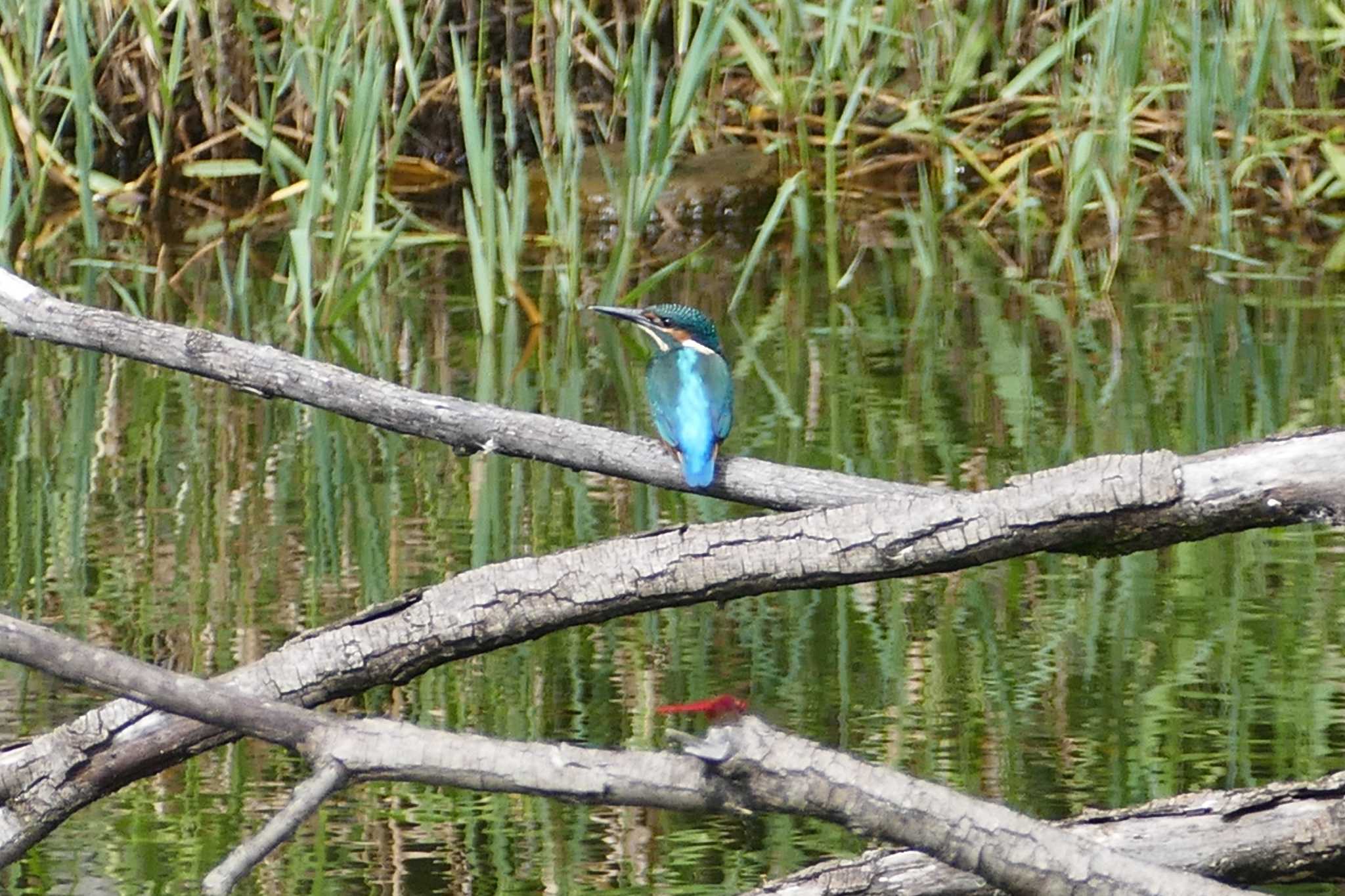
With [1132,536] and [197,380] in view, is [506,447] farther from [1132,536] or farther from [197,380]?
[197,380]

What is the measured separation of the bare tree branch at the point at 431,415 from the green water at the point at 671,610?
0.36 meters

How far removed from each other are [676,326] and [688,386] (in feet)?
1.66

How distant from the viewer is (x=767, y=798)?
152 centimetres

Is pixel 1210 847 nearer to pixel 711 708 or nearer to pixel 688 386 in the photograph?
pixel 711 708

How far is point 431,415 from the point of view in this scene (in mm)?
2348

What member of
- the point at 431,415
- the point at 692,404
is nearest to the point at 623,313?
the point at 692,404

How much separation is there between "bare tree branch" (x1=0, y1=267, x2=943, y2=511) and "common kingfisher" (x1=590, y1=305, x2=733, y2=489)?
0.18 feet

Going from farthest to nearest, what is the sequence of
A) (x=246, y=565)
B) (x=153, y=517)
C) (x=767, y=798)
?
1. (x=153, y=517)
2. (x=246, y=565)
3. (x=767, y=798)

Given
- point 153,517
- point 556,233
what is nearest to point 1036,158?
point 556,233

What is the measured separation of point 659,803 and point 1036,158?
5.96 meters

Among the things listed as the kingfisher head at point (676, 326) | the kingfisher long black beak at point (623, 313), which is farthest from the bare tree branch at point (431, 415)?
the kingfisher head at point (676, 326)

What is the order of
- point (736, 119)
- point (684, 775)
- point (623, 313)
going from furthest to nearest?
point (736, 119), point (623, 313), point (684, 775)

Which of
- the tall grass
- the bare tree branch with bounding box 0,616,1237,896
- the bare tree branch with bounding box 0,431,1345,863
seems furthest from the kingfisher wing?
the tall grass

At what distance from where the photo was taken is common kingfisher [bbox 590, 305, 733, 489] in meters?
2.49
